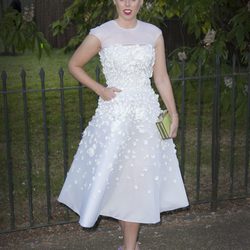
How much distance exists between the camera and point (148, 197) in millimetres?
3334

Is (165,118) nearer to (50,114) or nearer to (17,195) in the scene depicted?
(17,195)

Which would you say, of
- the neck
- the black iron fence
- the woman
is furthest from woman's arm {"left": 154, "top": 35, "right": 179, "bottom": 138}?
the black iron fence

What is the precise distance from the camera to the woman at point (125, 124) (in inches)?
126

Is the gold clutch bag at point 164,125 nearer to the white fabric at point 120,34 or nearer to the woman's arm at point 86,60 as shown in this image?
the woman's arm at point 86,60

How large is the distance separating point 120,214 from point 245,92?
222 centimetres

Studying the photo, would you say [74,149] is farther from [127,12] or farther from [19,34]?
[127,12]

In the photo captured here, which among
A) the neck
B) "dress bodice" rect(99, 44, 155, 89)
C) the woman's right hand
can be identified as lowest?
the woman's right hand

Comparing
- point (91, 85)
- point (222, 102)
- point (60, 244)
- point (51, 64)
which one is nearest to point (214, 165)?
point (222, 102)

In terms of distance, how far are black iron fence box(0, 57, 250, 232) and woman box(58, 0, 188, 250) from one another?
0.77 m

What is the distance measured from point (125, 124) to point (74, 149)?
12.8 ft

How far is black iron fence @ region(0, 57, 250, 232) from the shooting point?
432 cm

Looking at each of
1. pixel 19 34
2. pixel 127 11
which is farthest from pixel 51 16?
pixel 127 11

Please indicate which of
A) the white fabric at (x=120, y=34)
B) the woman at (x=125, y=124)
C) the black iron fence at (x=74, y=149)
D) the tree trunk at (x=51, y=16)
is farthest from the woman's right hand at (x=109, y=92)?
the tree trunk at (x=51, y=16)

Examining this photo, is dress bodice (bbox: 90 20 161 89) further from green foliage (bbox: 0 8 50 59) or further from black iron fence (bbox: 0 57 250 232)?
green foliage (bbox: 0 8 50 59)
